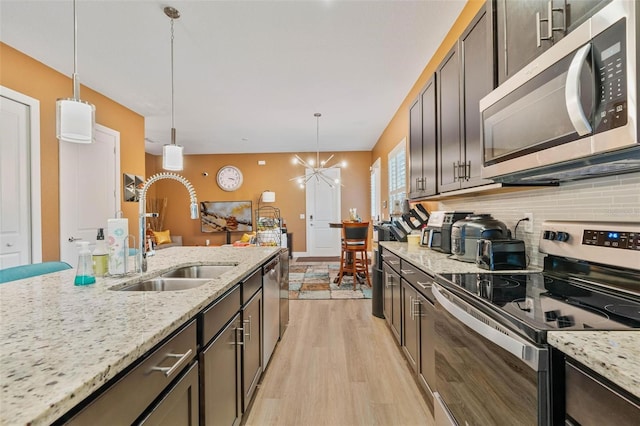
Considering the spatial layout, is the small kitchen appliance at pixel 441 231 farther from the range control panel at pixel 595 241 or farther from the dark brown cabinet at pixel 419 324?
the range control panel at pixel 595 241

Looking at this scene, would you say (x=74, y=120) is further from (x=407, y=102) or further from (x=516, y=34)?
(x=407, y=102)

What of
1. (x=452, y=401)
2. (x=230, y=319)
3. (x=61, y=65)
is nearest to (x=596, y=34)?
(x=452, y=401)

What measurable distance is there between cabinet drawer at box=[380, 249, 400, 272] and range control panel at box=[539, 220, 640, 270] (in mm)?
1042

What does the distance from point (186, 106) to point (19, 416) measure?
14.9ft

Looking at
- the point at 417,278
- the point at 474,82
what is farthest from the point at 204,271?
the point at 474,82

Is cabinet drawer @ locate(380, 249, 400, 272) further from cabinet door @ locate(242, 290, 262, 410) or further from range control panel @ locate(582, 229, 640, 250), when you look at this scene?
range control panel @ locate(582, 229, 640, 250)

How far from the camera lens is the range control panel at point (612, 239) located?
1.00 meters

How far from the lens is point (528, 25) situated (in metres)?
1.19

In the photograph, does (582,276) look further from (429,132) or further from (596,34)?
(429,132)

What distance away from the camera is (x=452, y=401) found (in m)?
1.25

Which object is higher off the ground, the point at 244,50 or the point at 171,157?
the point at 244,50

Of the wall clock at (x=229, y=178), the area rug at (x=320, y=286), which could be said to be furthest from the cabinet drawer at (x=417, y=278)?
the wall clock at (x=229, y=178)

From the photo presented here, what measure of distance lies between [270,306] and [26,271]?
142 cm

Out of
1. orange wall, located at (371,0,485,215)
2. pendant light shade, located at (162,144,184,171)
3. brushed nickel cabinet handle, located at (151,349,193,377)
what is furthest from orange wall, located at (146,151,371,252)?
brushed nickel cabinet handle, located at (151,349,193,377)
